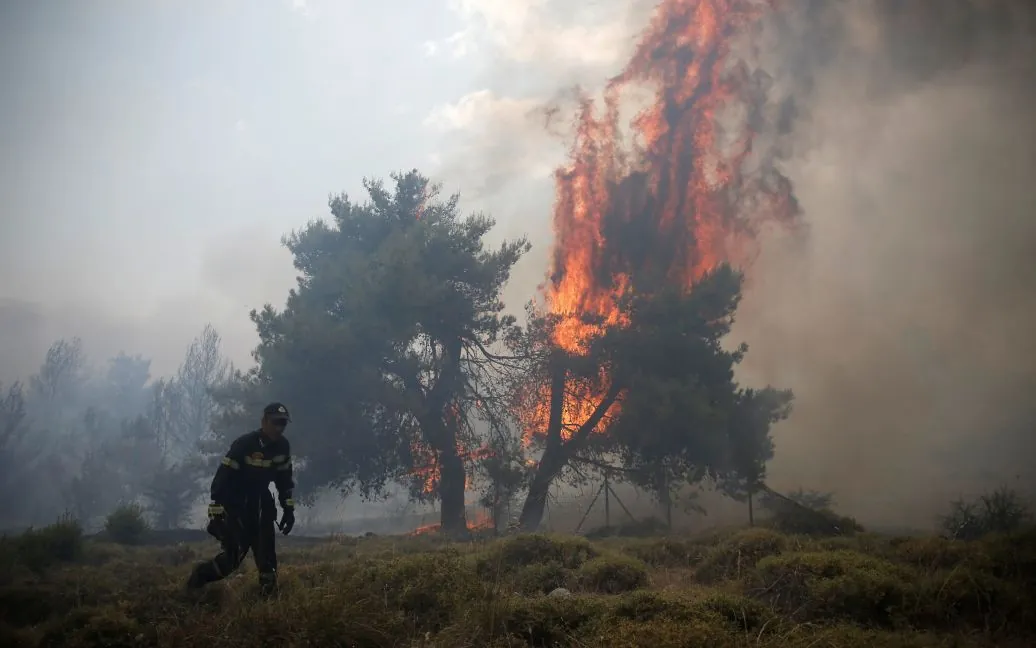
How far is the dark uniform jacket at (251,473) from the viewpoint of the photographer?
7789 millimetres

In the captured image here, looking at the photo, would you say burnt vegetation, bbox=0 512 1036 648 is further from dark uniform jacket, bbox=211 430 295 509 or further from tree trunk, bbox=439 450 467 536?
tree trunk, bbox=439 450 467 536

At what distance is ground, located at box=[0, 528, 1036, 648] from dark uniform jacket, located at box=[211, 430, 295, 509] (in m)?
1.22

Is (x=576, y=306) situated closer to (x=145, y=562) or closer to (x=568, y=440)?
(x=568, y=440)

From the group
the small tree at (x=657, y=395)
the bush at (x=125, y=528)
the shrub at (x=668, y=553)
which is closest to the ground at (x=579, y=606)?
the shrub at (x=668, y=553)

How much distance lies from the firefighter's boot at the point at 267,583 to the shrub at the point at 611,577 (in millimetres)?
4455

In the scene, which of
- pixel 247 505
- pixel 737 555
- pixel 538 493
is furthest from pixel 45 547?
pixel 538 493

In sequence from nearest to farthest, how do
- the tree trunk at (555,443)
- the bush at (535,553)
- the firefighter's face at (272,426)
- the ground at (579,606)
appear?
the ground at (579,606)
the firefighter's face at (272,426)
the bush at (535,553)
the tree trunk at (555,443)

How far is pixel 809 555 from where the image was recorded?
25.4 feet

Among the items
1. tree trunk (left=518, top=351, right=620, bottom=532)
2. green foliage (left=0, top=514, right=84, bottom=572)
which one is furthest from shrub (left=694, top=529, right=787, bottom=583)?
green foliage (left=0, top=514, right=84, bottom=572)

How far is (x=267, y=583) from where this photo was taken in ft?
24.8

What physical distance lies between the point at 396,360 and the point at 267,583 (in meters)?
17.5

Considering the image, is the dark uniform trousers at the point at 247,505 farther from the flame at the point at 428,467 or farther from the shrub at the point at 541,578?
the flame at the point at 428,467

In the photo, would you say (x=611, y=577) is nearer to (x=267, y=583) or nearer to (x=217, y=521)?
(x=267, y=583)

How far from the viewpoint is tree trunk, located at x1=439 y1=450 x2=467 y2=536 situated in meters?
24.4
